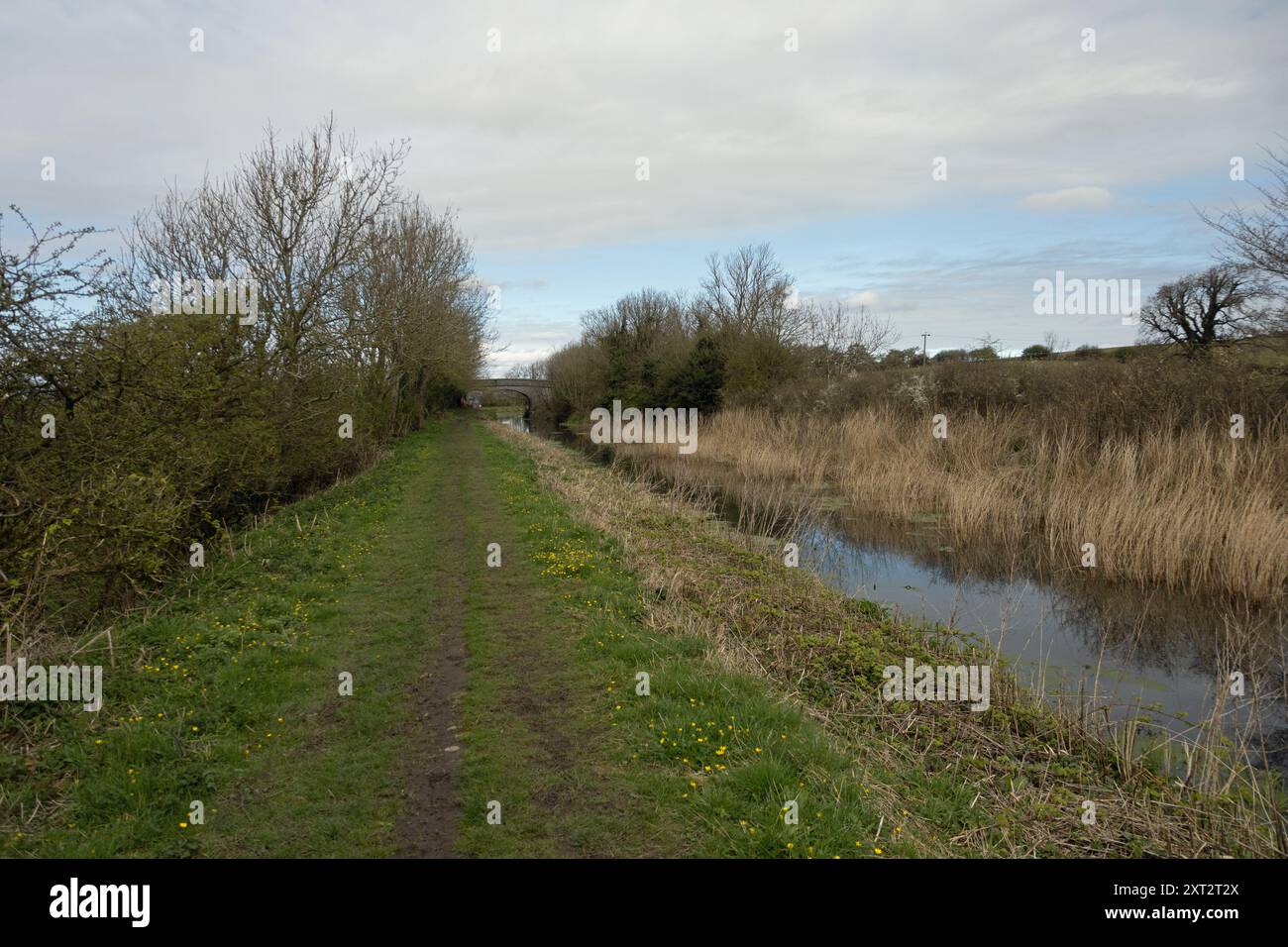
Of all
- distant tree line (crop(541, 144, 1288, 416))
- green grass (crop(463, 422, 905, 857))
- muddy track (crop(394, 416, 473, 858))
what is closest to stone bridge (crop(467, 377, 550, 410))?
distant tree line (crop(541, 144, 1288, 416))

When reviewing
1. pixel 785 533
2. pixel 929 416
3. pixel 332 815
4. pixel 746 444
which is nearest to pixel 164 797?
pixel 332 815

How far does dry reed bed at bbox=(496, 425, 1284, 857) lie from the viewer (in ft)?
14.3

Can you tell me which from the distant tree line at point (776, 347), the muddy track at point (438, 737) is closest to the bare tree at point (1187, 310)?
the distant tree line at point (776, 347)

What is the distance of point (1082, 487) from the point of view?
40.7 feet

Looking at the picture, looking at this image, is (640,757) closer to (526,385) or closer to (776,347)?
(776,347)

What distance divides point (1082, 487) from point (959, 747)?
8720 millimetres

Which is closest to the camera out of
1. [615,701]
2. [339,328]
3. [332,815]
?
[332,815]

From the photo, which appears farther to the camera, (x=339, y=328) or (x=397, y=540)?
(x=339, y=328)

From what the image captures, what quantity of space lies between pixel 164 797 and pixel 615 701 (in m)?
2.92

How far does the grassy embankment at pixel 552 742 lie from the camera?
394 cm

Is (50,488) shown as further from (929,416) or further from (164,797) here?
(929,416)

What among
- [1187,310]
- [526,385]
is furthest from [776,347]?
[526,385]

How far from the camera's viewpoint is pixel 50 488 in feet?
20.0
